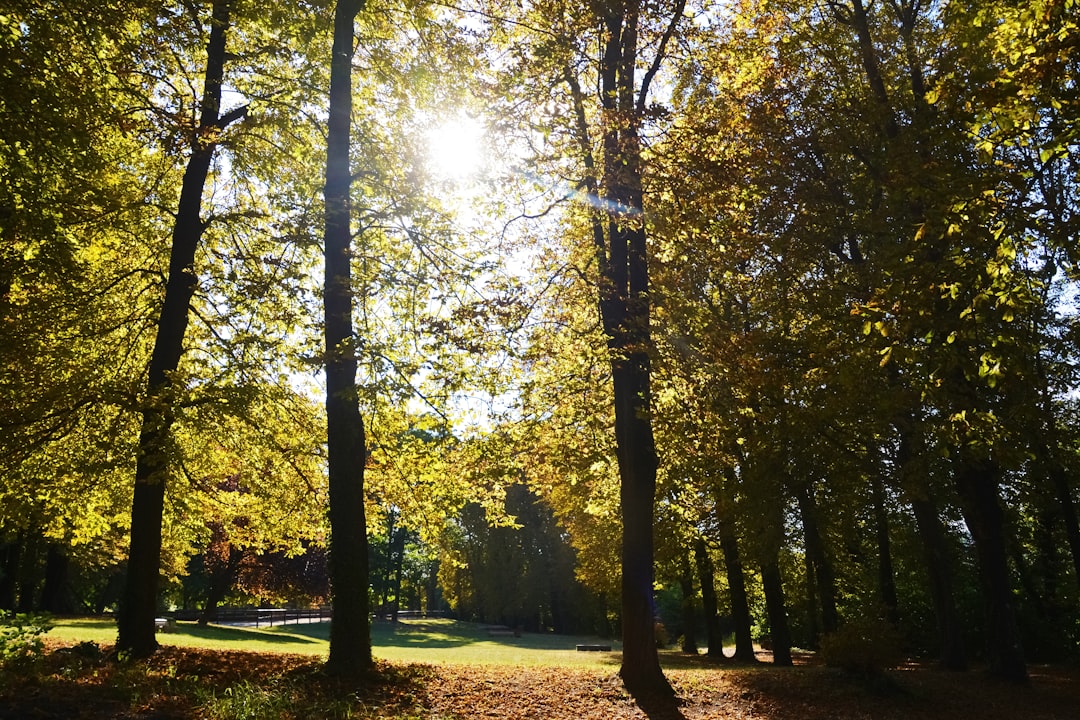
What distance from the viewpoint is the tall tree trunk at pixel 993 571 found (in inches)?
546

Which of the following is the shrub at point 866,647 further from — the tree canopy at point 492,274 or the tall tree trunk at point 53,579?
the tall tree trunk at point 53,579

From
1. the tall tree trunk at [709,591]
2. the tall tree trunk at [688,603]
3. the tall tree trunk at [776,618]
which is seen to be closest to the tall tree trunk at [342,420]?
the tall tree trunk at [776,618]

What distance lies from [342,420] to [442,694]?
4258 millimetres

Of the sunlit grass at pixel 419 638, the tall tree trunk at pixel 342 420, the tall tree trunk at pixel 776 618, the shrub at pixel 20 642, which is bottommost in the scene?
the sunlit grass at pixel 419 638

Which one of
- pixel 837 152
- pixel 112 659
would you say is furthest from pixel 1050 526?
pixel 112 659

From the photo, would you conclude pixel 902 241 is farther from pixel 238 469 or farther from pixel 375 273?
pixel 238 469

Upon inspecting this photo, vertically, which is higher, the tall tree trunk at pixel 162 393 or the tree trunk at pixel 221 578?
the tall tree trunk at pixel 162 393

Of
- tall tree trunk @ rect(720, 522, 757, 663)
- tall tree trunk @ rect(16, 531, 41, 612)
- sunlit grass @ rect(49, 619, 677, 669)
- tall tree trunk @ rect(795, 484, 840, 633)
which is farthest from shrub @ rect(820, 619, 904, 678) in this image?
tall tree trunk @ rect(16, 531, 41, 612)

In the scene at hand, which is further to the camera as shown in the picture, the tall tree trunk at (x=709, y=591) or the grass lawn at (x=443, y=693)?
the tall tree trunk at (x=709, y=591)

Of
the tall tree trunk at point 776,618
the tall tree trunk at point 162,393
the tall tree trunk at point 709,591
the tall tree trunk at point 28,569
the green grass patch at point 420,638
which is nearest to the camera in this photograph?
the tall tree trunk at point 162,393

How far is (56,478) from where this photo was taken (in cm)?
1285

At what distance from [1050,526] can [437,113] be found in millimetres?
27091

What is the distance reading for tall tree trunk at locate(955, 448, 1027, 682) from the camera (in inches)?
546

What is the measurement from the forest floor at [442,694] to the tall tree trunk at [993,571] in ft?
1.78
